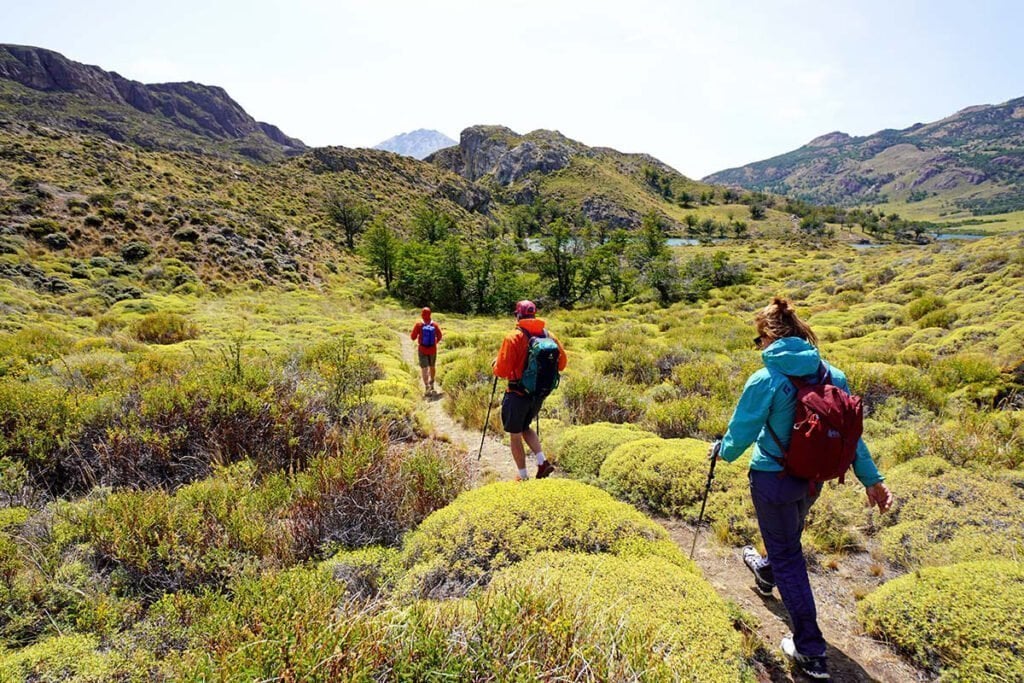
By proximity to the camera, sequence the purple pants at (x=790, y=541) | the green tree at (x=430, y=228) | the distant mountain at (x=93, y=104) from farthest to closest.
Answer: the distant mountain at (x=93, y=104), the green tree at (x=430, y=228), the purple pants at (x=790, y=541)

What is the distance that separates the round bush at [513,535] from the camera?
3273mm

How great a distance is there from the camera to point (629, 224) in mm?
108125

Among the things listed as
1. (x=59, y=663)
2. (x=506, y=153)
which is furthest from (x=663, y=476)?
(x=506, y=153)

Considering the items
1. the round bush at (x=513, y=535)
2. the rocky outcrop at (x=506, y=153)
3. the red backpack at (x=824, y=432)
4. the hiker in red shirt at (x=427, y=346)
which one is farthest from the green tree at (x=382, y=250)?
the rocky outcrop at (x=506, y=153)

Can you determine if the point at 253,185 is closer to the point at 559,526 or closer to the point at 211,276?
the point at 211,276

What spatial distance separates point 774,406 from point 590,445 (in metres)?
3.57

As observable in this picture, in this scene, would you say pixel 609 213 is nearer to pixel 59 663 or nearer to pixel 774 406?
pixel 774 406

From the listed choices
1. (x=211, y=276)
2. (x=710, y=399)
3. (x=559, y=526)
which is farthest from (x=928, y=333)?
(x=211, y=276)

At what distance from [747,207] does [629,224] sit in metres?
47.5

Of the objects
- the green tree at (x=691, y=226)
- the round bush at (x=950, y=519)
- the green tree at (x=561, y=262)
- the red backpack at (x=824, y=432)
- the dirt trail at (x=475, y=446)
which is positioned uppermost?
the green tree at (x=691, y=226)

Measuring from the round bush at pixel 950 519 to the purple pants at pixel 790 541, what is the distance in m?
1.80

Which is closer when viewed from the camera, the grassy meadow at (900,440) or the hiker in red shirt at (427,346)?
the grassy meadow at (900,440)

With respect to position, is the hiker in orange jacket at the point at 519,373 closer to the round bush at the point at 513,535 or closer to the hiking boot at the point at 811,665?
the round bush at the point at 513,535

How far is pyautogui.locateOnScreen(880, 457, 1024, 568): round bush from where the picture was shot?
3775 millimetres
